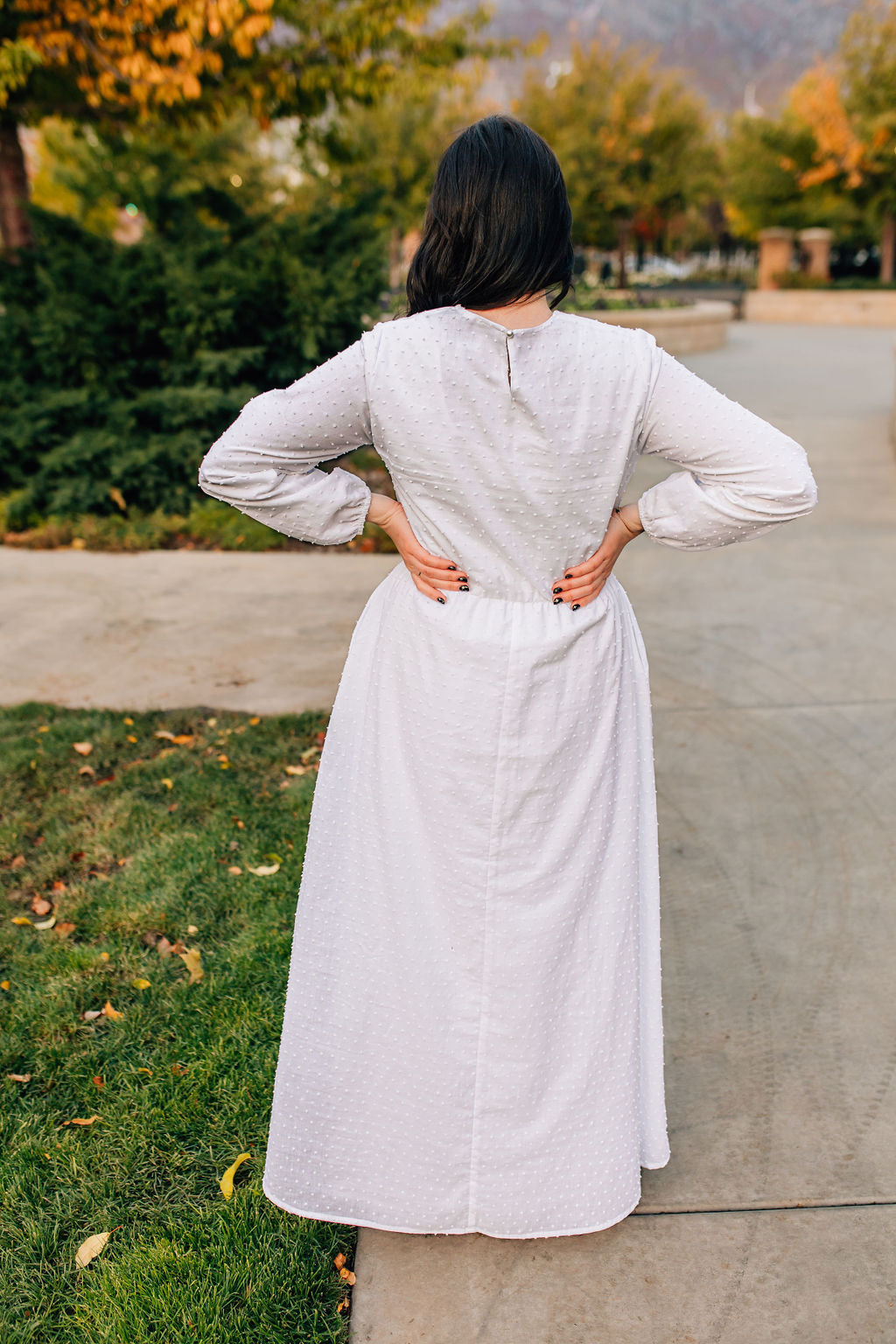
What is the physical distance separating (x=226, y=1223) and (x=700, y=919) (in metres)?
1.65

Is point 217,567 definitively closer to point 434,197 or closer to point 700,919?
point 700,919

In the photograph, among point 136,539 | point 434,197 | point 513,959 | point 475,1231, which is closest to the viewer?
point 434,197

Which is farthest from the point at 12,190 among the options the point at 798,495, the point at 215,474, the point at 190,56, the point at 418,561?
the point at 798,495

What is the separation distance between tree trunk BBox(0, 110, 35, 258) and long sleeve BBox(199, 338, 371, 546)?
26.9ft

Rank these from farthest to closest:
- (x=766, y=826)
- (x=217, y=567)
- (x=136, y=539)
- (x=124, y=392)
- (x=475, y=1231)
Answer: (x=124, y=392)
(x=136, y=539)
(x=217, y=567)
(x=766, y=826)
(x=475, y=1231)

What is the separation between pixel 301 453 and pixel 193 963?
1.76 m

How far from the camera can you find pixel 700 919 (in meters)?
3.26

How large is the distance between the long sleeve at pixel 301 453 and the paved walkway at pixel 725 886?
1.48m

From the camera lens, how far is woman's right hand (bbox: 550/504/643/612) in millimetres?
1878

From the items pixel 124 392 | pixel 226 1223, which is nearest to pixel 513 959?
pixel 226 1223

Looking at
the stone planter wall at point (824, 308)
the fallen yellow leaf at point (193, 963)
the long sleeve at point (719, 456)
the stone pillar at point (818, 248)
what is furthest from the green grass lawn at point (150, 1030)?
the stone pillar at point (818, 248)

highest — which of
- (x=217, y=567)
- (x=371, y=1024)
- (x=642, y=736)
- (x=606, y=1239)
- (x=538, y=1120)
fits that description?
(x=642, y=736)

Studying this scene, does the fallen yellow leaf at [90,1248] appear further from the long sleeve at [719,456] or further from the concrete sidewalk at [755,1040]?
the long sleeve at [719,456]

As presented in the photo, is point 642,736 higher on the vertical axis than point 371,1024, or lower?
higher
